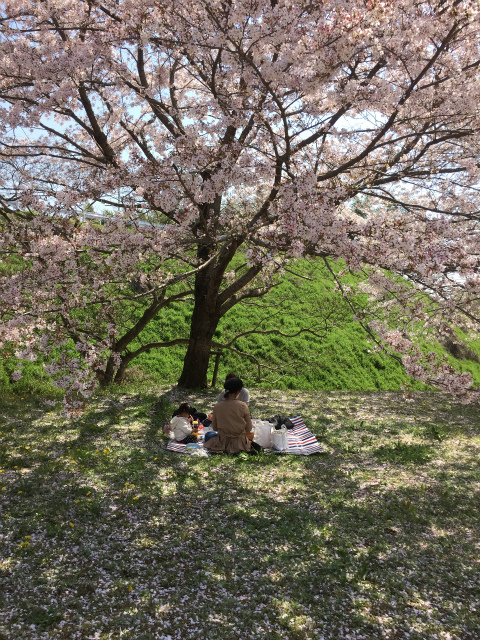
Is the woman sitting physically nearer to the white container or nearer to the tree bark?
the white container

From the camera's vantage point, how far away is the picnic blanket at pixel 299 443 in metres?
7.88

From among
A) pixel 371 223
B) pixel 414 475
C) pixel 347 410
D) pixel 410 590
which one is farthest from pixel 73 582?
pixel 347 410

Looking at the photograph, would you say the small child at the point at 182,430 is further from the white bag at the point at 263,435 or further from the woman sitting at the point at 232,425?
the white bag at the point at 263,435

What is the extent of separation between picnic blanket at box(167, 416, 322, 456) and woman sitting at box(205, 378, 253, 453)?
36 cm

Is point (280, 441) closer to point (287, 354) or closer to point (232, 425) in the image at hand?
point (232, 425)

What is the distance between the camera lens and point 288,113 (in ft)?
24.9

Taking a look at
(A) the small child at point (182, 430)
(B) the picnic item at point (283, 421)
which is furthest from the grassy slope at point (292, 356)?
(A) the small child at point (182, 430)

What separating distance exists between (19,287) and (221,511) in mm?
4393

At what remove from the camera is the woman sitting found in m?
7.85

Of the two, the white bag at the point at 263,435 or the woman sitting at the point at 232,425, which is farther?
the white bag at the point at 263,435

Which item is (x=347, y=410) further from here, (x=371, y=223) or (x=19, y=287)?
(x=19, y=287)

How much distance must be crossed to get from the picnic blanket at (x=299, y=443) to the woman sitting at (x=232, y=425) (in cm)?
36

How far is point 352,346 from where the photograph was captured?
21.0m

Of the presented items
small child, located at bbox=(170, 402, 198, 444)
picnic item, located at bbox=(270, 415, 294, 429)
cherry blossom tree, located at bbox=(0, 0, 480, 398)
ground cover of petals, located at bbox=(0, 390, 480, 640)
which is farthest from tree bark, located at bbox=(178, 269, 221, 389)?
small child, located at bbox=(170, 402, 198, 444)
